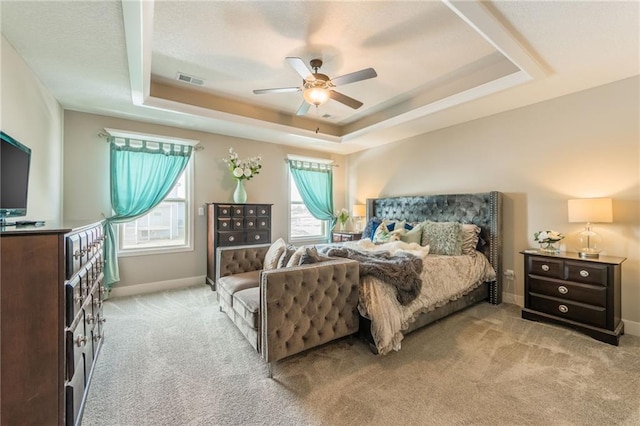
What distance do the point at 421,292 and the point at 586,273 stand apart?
1686 mm

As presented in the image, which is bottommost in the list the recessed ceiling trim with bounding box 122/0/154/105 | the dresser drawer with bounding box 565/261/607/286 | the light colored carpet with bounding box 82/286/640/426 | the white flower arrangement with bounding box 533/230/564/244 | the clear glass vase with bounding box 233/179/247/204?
the light colored carpet with bounding box 82/286/640/426

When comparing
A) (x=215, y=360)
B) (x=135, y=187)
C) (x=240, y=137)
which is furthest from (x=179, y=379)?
(x=240, y=137)

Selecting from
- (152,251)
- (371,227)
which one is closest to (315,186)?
(371,227)

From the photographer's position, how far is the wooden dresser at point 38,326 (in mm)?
1182

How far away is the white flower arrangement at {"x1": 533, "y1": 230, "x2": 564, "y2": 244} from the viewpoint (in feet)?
10.2

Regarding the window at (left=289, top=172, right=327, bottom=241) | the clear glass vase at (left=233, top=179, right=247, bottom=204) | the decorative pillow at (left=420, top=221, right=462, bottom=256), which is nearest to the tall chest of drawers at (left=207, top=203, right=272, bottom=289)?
the clear glass vase at (left=233, top=179, right=247, bottom=204)

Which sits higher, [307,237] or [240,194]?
[240,194]

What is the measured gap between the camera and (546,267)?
2.98m

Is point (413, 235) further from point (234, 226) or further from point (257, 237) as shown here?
point (234, 226)

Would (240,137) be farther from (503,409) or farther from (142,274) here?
(503,409)

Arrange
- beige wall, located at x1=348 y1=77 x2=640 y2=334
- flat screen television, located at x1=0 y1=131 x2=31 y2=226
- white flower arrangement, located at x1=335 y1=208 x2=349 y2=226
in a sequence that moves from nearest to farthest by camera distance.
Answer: flat screen television, located at x1=0 y1=131 x2=31 y2=226
beige wall, located at x1=348 y1=77 x2=640 y2=334
white flower arrangement, located at x1=335 y1=208 x2=349 y2=226

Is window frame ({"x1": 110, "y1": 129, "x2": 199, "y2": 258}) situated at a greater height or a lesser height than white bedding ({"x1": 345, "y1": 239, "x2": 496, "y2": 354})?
greater

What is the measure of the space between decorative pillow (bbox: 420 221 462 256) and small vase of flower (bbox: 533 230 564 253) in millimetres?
851

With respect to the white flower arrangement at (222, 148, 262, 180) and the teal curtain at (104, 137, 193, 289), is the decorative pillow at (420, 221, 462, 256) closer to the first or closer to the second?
the white flower arrangement at (222, 148, 262, 180)
